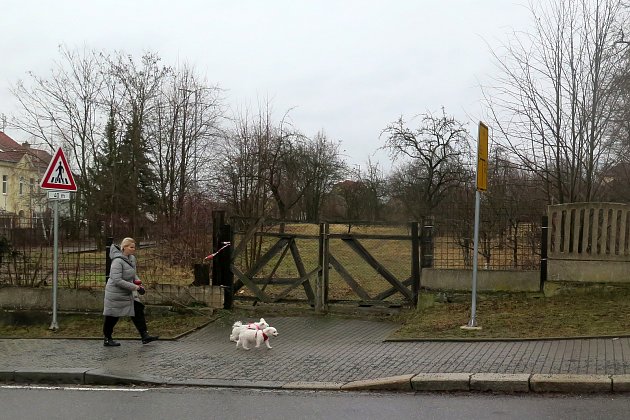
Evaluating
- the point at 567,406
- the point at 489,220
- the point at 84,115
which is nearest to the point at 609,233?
the point at 489,220

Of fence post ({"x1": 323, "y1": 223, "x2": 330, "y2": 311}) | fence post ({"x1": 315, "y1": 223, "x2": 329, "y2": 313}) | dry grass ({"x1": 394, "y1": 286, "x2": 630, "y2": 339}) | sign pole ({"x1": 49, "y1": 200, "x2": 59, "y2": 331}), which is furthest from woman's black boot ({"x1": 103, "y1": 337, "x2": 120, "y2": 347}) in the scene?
dry grass ({"x1": 394, "y1": 286, "x2": 630, "y2": 339})

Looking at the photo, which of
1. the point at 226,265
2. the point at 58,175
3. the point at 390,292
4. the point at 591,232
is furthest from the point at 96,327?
the point at 591,232

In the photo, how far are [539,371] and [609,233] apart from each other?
16.9ft

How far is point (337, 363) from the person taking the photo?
315 inches

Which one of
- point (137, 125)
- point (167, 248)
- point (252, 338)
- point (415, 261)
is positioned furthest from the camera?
point (137, 125)

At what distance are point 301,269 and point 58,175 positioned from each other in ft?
16.0

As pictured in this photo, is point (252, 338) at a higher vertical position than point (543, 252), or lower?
lower

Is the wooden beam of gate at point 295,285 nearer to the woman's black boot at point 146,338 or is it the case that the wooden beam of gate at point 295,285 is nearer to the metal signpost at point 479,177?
the woman's black boot at point 146,338

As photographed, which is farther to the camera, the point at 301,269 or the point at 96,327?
the point at 301,269

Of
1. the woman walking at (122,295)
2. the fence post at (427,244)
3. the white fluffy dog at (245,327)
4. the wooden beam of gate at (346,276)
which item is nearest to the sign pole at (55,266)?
the woman walking at (122,295)

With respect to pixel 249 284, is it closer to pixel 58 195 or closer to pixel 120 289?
pixel 120 289

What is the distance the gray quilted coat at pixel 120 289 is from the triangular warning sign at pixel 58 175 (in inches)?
80.4

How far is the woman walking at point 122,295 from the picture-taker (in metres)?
9.48

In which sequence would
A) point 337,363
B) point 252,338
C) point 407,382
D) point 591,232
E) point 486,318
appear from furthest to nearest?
point 591,232
point 486,318
point 252,338
point 337,363
point 407,382
